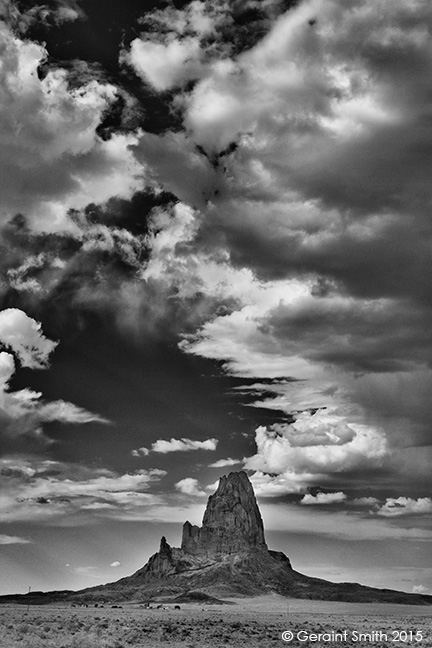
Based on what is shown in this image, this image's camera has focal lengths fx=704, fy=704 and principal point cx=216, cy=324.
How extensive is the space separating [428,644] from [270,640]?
18.8m

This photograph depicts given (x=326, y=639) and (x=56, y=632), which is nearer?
(x=56, y=632)

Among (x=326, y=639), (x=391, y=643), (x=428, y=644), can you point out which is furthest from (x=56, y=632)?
(x=428, y=644)

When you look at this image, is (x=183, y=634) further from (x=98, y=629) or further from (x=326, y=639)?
(x=326, y=639)

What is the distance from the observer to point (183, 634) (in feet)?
264

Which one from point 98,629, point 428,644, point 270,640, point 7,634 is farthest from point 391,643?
point 7,634

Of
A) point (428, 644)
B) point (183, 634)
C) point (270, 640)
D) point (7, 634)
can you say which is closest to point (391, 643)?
point (428, 644)

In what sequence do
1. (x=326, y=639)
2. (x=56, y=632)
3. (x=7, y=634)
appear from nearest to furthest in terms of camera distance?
(x=7, y=634) < (x=56, y=632) < (x=326, y=639)

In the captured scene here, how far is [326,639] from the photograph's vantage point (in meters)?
80.2

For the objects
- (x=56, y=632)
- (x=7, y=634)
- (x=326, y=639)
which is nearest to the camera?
(x=7, y=634)

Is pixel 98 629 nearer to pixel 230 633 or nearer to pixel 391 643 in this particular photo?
pixel 230 633

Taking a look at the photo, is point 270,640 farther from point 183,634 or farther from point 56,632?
point 56,632

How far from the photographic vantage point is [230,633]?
275 ft

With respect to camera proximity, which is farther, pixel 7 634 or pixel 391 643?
pixel 391 643

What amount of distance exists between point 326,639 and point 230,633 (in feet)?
37.8
